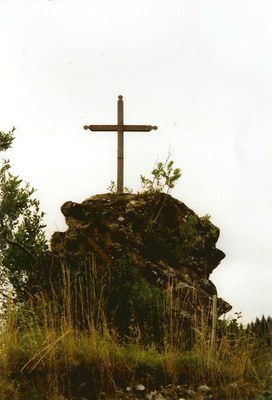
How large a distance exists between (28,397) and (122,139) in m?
6.18

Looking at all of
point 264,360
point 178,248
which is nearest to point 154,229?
point 178,248

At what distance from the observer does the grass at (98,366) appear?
5938 millimetres

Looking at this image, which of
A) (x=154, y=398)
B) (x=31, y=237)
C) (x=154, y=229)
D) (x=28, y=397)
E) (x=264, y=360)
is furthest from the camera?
(x=31, y=237)

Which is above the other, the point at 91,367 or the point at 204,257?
the point at 204,257

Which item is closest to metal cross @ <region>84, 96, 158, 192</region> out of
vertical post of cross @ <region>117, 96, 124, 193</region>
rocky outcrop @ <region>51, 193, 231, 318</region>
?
vertical post of cross @ <region>117, 96, 124, 193</region>

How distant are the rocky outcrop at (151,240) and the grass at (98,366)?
1611 mm

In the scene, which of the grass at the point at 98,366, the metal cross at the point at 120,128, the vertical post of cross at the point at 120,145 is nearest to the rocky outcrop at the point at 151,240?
the vertical post of cross at the point at 120,145

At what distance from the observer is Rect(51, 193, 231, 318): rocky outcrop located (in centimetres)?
878

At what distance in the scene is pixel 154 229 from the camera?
9539mm

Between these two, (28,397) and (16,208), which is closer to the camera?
(28,397)

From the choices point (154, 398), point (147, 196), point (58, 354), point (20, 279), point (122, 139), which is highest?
point (122, 139)

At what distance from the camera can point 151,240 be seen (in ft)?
30.7

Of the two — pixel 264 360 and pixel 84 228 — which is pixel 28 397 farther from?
pixel 84 228

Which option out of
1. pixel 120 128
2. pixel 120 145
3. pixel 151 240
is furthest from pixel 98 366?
pixel 120 128
